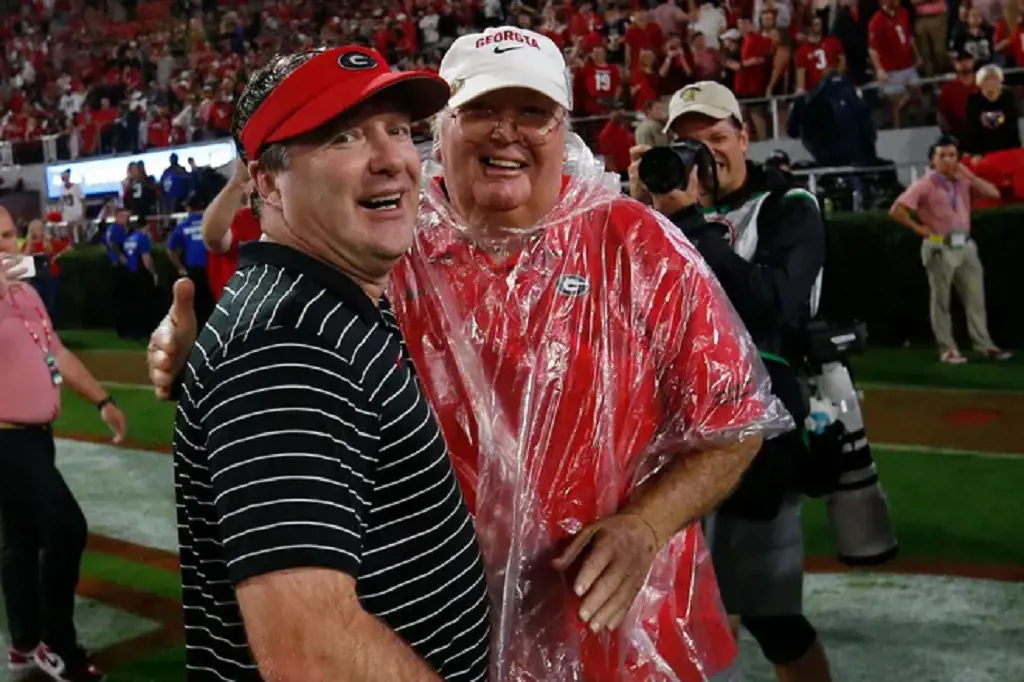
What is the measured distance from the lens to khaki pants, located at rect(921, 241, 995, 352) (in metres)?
7.80

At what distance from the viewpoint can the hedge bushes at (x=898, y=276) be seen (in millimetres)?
8180

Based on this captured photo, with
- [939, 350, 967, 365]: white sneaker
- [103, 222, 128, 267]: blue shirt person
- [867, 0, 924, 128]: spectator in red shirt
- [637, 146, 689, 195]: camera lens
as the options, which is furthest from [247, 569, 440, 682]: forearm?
[103, 222, 128, 267]: blue shirt person

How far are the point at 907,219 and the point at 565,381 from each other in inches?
279

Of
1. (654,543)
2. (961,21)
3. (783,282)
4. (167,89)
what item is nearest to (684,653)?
(654,543)

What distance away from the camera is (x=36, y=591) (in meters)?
3.70

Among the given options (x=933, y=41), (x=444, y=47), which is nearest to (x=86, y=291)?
(x=444, y=47)

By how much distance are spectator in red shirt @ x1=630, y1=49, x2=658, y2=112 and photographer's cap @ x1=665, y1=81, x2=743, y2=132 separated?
8268 millimetres

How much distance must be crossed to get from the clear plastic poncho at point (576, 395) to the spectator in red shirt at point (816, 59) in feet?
30.1

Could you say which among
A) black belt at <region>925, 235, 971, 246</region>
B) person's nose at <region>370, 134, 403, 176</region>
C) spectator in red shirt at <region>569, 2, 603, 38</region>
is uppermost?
spectator in red shirt at <region>569, 2, 603, 38</region>

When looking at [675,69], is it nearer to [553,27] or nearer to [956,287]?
[553,27]

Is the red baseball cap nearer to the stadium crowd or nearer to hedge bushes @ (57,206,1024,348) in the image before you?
hedge bushes @ (57,206,1024,348)

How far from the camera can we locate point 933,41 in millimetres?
10453

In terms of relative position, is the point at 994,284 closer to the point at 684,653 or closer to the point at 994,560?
the point at 994,560

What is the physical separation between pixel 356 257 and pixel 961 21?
10.1m
